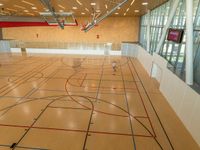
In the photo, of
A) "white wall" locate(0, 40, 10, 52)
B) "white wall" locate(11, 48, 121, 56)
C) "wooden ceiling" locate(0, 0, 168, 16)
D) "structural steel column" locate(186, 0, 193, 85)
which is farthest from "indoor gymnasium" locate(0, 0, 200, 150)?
"white wall" locate(0, 40, 10, 52)

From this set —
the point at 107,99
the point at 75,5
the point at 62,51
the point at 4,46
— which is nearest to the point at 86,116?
the point at 107,99

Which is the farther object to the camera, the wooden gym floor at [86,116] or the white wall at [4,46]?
the white wall at [4,46]

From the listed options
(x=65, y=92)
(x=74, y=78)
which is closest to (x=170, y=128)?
(x=65, y=92)

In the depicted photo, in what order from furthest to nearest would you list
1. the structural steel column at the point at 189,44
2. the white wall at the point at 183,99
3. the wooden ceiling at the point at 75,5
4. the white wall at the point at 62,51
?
the white wall at the point at 62,51 → the wooden ceiling at the point at 75,5 → the structural steel column at the point at 189,44 → the white wall at the point at 183,99

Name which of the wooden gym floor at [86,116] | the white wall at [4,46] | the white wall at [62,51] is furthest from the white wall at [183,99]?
the white wall at [4,46]

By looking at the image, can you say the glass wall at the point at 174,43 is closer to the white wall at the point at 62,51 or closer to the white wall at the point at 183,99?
the white wall at the point at 183,99

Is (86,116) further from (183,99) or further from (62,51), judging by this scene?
(62,51)

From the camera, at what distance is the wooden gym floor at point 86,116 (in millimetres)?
5227

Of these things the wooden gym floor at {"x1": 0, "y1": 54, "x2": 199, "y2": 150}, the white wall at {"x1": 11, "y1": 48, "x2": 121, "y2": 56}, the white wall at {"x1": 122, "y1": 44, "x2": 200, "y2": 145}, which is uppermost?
the white wall at {"x1": 11, "y1": 48, "x2": 121, "y2": 56}

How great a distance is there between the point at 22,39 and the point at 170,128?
75.5 feet

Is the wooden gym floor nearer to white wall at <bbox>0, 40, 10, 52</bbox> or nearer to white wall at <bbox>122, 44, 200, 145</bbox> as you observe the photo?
white wall at <bbox>122, 44, 200, 145</bbox>

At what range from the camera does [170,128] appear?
19.9 feet

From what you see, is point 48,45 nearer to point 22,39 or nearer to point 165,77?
point 22,39

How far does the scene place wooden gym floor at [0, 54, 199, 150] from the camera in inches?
206
